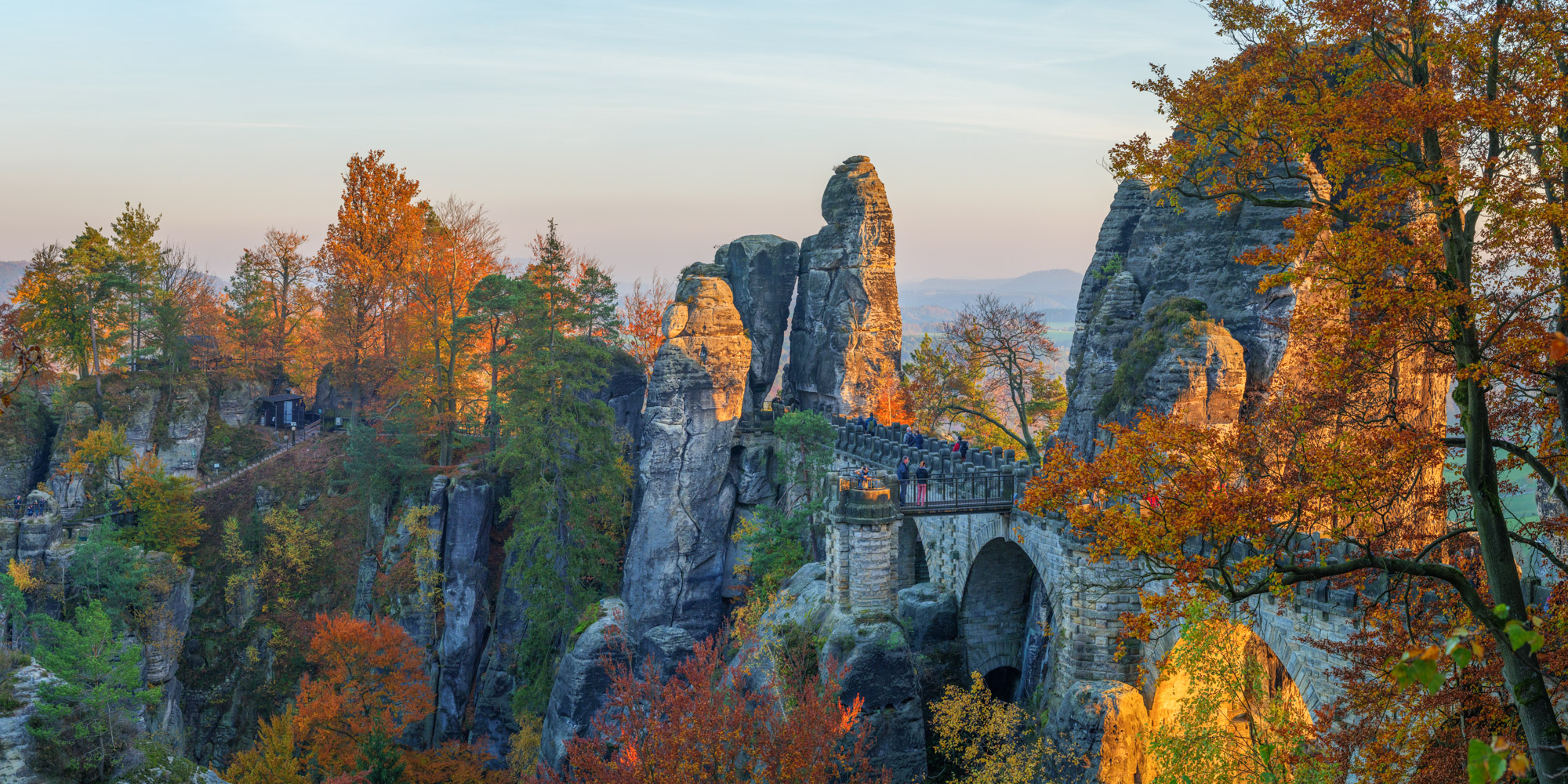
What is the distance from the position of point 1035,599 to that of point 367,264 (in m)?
33.3

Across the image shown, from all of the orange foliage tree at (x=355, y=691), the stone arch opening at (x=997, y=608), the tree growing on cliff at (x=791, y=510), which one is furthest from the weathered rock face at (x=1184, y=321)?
the orange foliage tree at (x=355, y=691)

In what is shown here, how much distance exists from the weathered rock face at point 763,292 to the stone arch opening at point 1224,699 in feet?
77.1

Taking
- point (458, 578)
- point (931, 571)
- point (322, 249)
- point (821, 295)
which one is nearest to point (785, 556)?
point (931, 571)

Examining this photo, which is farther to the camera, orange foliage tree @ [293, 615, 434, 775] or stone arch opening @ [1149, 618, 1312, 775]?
orange foliage tree @ [293, 615, 434, 775]

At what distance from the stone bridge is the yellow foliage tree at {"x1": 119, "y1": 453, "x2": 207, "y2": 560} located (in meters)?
28.1

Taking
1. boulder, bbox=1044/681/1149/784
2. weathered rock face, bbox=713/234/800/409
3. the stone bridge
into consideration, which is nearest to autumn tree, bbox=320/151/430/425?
weathered rock face, bbox=713/234/800/409

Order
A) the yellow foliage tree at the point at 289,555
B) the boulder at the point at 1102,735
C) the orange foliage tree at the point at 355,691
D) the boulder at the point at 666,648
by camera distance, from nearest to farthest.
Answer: the boulder at the point at 1102,735 < the boulder at the point at 666,648 < the orange foliage tree at the point at 355,691 < the yellow foliage tree at the point at 289,555

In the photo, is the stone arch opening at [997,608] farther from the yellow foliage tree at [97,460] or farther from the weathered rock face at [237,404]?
the weathered rock face at [237,404]

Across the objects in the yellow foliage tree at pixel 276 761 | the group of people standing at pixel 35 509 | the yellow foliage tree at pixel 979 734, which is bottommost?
the yellow foliage tree at pixel 276 761

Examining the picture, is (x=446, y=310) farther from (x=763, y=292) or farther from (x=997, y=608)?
(x=997, y=608)

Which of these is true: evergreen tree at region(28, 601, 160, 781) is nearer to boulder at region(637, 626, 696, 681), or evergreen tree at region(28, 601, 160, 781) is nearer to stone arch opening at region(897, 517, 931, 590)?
boulder at region(637, 626, 696, 681)

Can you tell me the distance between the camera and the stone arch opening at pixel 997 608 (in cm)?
2269

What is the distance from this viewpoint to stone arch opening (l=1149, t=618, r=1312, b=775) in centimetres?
1442

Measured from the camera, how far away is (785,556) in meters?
28.4
